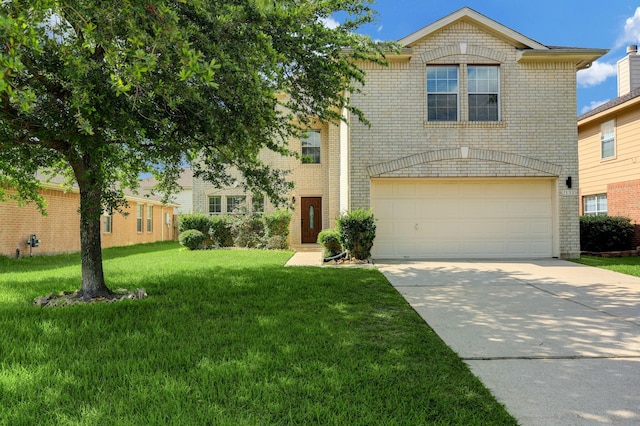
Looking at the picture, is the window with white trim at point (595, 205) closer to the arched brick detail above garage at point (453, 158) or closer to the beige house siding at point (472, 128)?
the beige house siding at point (472, 128)

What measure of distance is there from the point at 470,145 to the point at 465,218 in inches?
83.9

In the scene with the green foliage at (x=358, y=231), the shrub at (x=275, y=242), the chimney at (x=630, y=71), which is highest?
the chimney at (x=630, y=71)

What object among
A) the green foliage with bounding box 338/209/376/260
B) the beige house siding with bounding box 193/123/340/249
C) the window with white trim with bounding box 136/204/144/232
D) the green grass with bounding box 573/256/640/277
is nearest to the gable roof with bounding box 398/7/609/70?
the green foliage with bounding box 338/209/376/260

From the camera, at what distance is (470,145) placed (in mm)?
11586

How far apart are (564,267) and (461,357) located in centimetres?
783

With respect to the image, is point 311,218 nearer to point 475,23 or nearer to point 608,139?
point 475,23

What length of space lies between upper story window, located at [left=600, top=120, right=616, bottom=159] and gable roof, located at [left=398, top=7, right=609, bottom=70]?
5.28 m

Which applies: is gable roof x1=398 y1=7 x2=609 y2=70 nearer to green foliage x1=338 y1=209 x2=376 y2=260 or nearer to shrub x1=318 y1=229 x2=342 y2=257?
green foliage x1=338 y1=209 x2=376 y2=260

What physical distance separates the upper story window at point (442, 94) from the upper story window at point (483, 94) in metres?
0.49

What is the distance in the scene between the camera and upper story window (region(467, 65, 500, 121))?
11.7 metres

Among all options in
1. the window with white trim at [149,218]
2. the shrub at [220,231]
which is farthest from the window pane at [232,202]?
the window with white trim at [149,218]

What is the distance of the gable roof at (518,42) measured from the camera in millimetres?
11422

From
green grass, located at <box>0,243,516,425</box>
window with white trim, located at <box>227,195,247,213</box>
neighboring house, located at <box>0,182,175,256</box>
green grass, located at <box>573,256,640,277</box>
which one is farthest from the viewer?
window with white trim, located at <box>227,195,247,213</box>

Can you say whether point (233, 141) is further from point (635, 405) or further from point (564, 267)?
point (564, 267)
